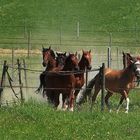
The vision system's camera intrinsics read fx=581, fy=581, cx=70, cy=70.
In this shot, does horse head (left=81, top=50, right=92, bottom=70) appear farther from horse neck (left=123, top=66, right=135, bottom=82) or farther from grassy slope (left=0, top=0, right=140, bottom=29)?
grassy slope (left=0, top=0, right=140, bottom=29)

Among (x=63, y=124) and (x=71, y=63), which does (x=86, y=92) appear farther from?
(x=63, y=124)

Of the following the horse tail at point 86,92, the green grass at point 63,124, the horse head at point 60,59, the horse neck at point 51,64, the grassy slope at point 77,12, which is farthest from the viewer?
the grassy slope at point 77,12

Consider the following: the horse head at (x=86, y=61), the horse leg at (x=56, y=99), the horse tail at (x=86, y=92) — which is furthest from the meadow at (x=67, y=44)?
the horse head at (x=86, y=61)

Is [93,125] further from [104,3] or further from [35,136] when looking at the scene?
[104,3]

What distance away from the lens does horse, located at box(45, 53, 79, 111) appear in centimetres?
1564

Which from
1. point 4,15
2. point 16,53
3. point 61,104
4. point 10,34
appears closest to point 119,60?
point 16,53

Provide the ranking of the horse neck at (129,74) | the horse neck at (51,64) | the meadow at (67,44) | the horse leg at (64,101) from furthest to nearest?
1. the horse neck at (51,64)
2. the horse neck at (129,74)
3. the horse leg at (64,101)
4. the meadow at (67,44)

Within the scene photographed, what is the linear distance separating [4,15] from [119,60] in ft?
77.0

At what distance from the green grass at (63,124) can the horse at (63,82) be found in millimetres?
2224

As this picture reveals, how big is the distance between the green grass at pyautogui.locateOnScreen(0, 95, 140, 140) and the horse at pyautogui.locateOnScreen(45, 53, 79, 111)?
7.30 feet

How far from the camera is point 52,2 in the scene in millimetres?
55906

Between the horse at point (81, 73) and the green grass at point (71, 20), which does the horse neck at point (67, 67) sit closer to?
the horse at point (81, 73)

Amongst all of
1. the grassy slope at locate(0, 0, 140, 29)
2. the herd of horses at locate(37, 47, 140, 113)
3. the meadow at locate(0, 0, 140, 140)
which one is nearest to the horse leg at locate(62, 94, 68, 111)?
the herd of horses at locate(37, 47, 140, 113)

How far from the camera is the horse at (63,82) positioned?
15641mm
